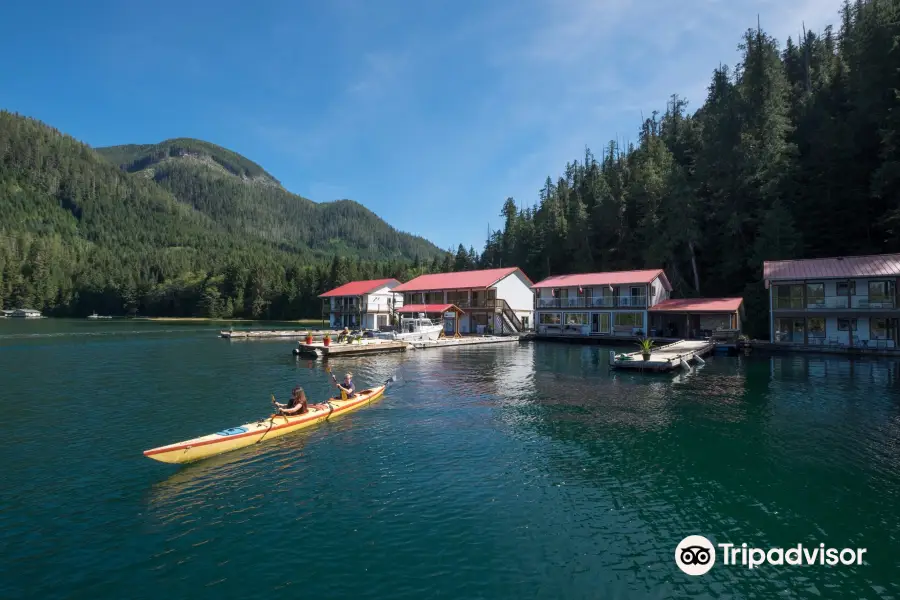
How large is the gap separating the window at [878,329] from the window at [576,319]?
2589cm

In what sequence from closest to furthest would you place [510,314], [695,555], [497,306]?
[695,555], [497,306], [510,314]

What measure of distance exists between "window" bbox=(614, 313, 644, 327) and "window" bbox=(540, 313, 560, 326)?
24.5ft

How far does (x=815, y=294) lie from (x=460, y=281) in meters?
39.6

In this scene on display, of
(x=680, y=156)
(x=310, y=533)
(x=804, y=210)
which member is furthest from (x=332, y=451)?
(x=680, y=156)

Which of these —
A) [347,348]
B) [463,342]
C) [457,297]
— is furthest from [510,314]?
[347,348]

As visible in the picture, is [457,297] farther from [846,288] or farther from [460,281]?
[846,288]

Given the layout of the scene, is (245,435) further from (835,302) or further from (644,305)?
(835,302)

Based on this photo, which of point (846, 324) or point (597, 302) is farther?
point (597, 302)

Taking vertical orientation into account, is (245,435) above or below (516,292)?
below

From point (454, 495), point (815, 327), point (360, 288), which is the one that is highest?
point (360, 288)

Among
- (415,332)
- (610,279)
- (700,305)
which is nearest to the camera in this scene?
(700,305)

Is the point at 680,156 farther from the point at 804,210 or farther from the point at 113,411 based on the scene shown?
the point at 113,411

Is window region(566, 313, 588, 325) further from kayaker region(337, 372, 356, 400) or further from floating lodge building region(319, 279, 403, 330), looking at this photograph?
kayaker region(337, 372, 356, 400)

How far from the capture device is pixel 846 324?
41.2m
